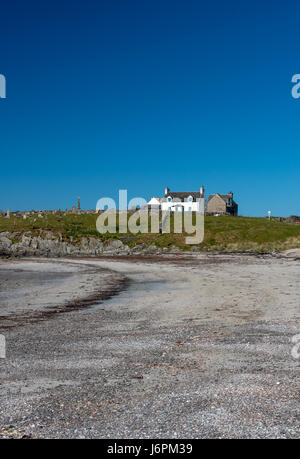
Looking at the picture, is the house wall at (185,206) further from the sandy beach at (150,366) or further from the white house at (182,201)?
the sandy beach at (150,366)

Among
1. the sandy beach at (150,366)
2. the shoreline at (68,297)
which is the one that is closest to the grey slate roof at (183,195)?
the shoreline at (68,297)

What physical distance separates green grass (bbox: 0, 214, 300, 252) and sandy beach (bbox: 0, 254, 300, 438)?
48.9 metres

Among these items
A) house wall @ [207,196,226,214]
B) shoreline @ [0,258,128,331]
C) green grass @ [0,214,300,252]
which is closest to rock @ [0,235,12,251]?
green grass @ [0,214,300,252]

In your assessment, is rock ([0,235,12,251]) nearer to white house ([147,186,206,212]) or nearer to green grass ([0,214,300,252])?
green grass ([0,214,300,252])

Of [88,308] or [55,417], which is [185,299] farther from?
[55,417]

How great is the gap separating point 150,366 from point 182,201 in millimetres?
121271

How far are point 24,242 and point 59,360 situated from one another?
2654 inches

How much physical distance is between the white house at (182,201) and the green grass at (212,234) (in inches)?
1451

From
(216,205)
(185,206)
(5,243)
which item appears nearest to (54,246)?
(5,243)

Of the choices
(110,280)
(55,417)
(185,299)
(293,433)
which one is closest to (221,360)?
(293,433)

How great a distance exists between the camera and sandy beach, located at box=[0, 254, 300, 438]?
8047 millimetres

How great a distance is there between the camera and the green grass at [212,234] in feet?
245

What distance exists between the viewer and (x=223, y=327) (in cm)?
1711

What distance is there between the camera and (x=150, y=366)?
465 inches
